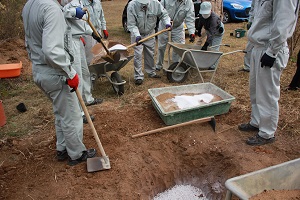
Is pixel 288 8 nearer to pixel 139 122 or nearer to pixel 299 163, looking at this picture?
pixel 299 163

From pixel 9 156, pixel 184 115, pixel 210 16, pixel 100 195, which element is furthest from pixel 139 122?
pixel 210 16

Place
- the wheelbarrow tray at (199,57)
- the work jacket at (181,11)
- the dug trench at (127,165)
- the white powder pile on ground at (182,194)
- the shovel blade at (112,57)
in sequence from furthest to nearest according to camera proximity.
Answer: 1. the work jacket at (181,11)
2. the wheelbarrow tray at (199,57)
3. the shovel blade at (112,57)
4. the white powder pile on ground at (182,194)
5. the dug trench at (127,165)

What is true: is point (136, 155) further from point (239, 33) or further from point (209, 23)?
point (239, 33)

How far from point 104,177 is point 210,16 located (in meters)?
4.12

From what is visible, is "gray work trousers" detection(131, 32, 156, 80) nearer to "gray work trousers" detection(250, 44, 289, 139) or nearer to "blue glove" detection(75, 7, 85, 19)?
"blue glove" detection(75, 7, 85, 19)

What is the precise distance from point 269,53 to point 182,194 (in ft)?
6.21

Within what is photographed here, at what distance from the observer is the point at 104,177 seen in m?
2.99

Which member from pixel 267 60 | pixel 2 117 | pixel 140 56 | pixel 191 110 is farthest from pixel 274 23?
pixel 2 117

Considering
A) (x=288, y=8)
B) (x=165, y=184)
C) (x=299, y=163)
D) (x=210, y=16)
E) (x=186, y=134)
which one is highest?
(x=288, y=8)

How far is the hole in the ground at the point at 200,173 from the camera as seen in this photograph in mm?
3184

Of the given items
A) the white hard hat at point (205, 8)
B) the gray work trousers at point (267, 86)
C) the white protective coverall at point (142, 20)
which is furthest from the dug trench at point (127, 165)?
the white hard hat at point (205, 8)

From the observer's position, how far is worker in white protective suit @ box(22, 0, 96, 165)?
7.82ft

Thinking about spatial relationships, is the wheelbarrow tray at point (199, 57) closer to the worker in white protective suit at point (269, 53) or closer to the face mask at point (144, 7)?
the face mask at point (144, 7)

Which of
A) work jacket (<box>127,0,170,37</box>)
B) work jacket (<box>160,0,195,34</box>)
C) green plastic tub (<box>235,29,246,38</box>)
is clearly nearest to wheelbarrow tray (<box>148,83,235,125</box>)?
work jacket (<box>127,0,170,37</box>)
